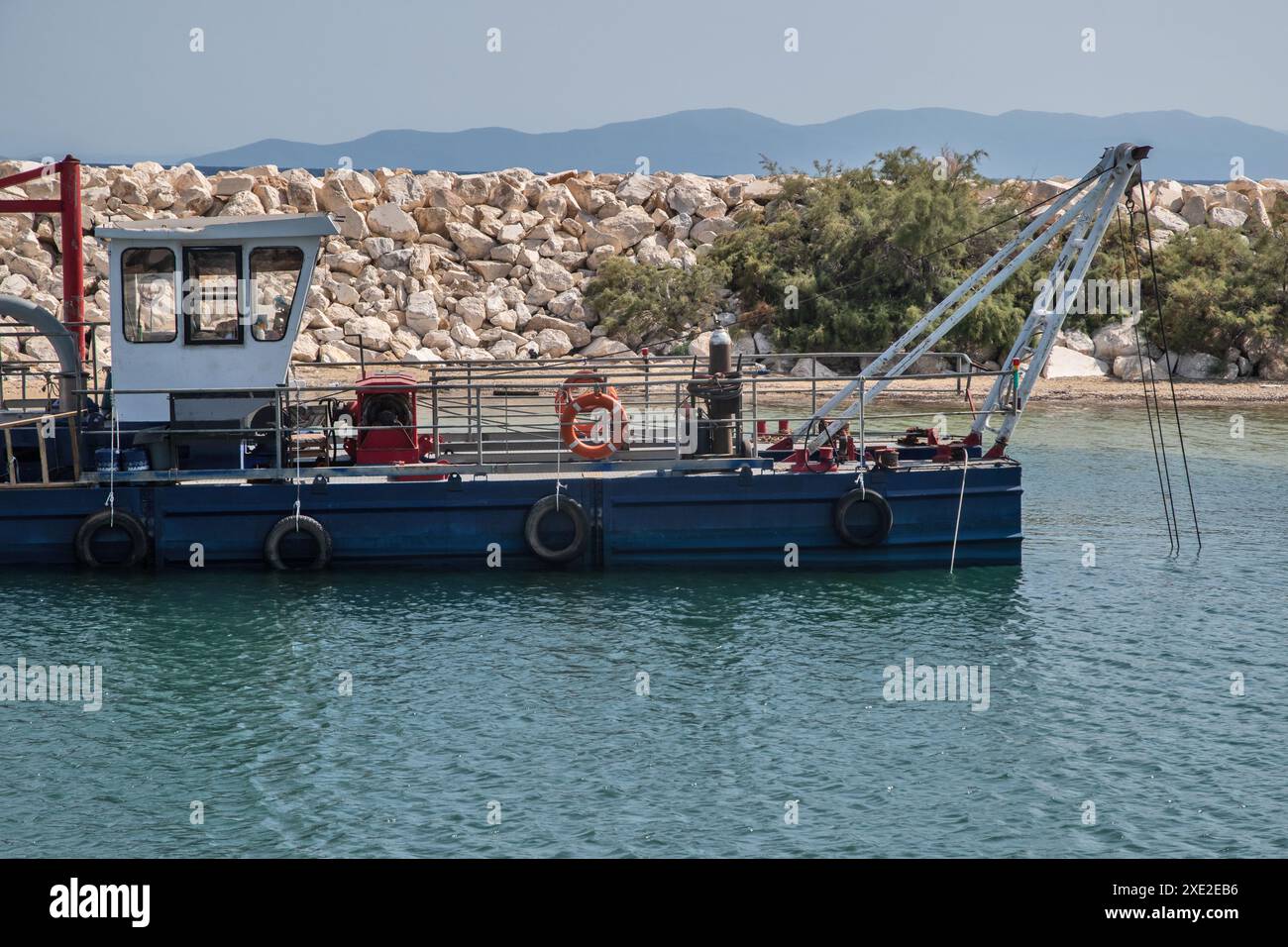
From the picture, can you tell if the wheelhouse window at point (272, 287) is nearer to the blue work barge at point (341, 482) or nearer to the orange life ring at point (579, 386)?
the blue work barge at point (341, 482)

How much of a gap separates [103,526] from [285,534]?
238cm

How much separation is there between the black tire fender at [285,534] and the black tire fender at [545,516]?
263 cm

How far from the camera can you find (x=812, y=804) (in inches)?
456

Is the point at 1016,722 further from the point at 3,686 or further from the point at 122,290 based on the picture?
the point at 122,290

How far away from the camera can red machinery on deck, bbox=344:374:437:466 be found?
61.8 ft

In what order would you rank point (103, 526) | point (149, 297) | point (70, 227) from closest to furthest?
point (103, 526) < point (149, 297) < point (70, 227)

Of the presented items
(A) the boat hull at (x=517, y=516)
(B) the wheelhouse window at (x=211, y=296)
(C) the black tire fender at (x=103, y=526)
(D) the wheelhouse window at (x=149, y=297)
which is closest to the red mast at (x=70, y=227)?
(D) the wheelhouse window at (x=149, y=297)

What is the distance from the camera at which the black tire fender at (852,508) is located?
1838 centimetres

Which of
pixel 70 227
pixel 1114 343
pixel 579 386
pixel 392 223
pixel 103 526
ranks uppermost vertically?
pixel 392 223

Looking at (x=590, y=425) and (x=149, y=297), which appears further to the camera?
(x=590, y=425)

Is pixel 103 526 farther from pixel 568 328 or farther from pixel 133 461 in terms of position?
pixel 568 328

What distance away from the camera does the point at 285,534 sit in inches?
720

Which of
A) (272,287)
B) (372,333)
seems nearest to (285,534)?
(272,287)
